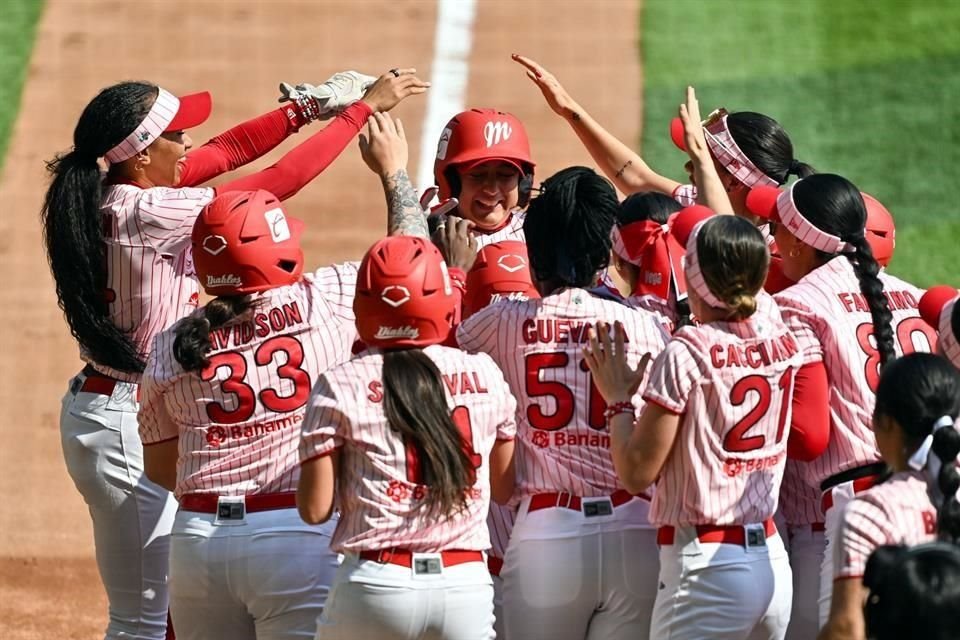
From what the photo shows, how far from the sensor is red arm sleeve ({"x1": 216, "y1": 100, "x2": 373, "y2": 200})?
15.8 feet

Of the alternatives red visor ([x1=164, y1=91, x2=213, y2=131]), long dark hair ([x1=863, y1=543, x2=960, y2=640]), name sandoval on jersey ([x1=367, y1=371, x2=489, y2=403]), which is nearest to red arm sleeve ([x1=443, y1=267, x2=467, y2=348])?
name sandoval on jersey ([x1=367, y1=371, x2=489, y2=403])

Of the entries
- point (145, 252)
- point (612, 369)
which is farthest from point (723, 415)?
point (145, 252)

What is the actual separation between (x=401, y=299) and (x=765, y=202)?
144 centimetres

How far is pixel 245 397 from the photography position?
3943 mm

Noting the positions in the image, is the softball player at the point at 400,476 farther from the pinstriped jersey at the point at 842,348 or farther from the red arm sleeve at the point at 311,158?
the red arm sleeve at the point at 311,158

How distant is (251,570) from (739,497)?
1.31m

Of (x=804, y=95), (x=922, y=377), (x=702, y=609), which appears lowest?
(x=702, y=609)

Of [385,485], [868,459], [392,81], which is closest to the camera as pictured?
[385,485]

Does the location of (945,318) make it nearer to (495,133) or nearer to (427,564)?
(427,564)

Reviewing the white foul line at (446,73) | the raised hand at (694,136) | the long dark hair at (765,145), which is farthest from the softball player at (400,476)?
the white foul line at (446,73)

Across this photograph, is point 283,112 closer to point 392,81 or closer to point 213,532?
point 392,81

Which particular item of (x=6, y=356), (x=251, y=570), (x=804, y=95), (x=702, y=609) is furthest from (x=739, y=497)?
(x=804, y=95)

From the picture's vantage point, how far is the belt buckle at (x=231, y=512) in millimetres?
3953

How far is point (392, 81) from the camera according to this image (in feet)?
16.2
